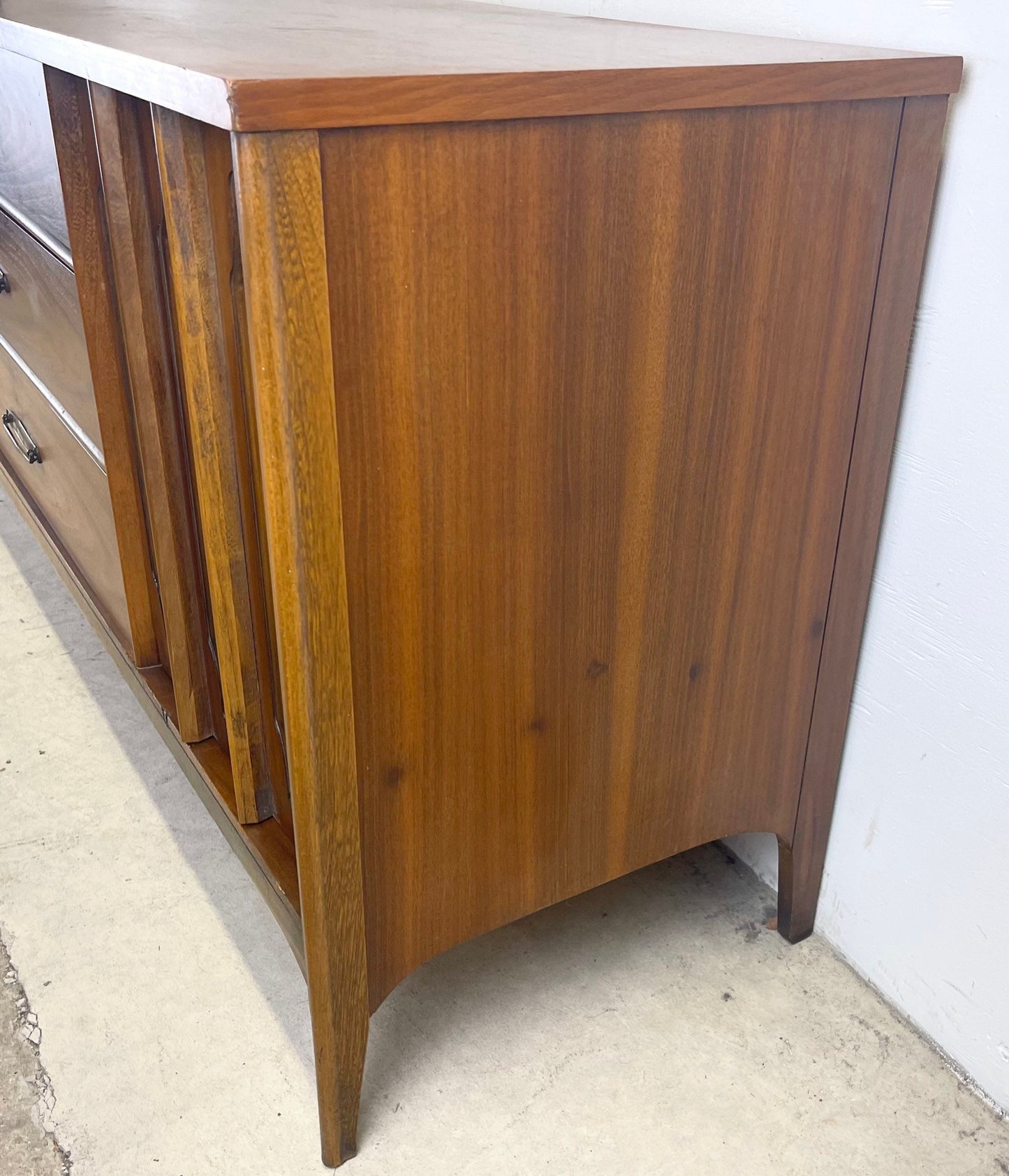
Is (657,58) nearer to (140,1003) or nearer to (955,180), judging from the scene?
(955,180)

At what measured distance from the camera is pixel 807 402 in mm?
935

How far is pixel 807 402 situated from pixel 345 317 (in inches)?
16.7

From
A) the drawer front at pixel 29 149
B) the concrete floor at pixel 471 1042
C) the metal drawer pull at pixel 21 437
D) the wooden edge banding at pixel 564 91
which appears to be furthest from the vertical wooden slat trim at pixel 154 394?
the metal drawer pull at pixel 21 437

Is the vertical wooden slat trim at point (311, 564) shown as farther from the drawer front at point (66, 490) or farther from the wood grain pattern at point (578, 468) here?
the drawer front at point (66, 490)

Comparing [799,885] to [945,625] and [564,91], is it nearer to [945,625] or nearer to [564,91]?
[945,625]

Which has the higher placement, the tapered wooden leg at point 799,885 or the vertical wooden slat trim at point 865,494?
the vertical wooden slat trim at point 865,494

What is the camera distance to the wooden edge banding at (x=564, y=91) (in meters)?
0.62

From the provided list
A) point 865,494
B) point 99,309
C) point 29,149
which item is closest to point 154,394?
point 99,309

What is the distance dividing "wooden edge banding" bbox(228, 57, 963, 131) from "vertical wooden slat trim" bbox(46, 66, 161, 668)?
1.59 ft

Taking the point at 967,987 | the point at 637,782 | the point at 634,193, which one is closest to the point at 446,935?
the point at 637,782

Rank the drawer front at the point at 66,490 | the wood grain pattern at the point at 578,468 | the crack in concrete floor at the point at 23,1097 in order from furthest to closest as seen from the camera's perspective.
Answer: the drawer front at the point at 66,490, the crack in concrete floor at the point at 23,1097, the wood grain pattern at the point at 578,468

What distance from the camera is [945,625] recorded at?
101cm

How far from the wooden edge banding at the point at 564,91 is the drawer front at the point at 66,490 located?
0.67 m

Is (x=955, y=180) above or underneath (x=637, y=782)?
above
